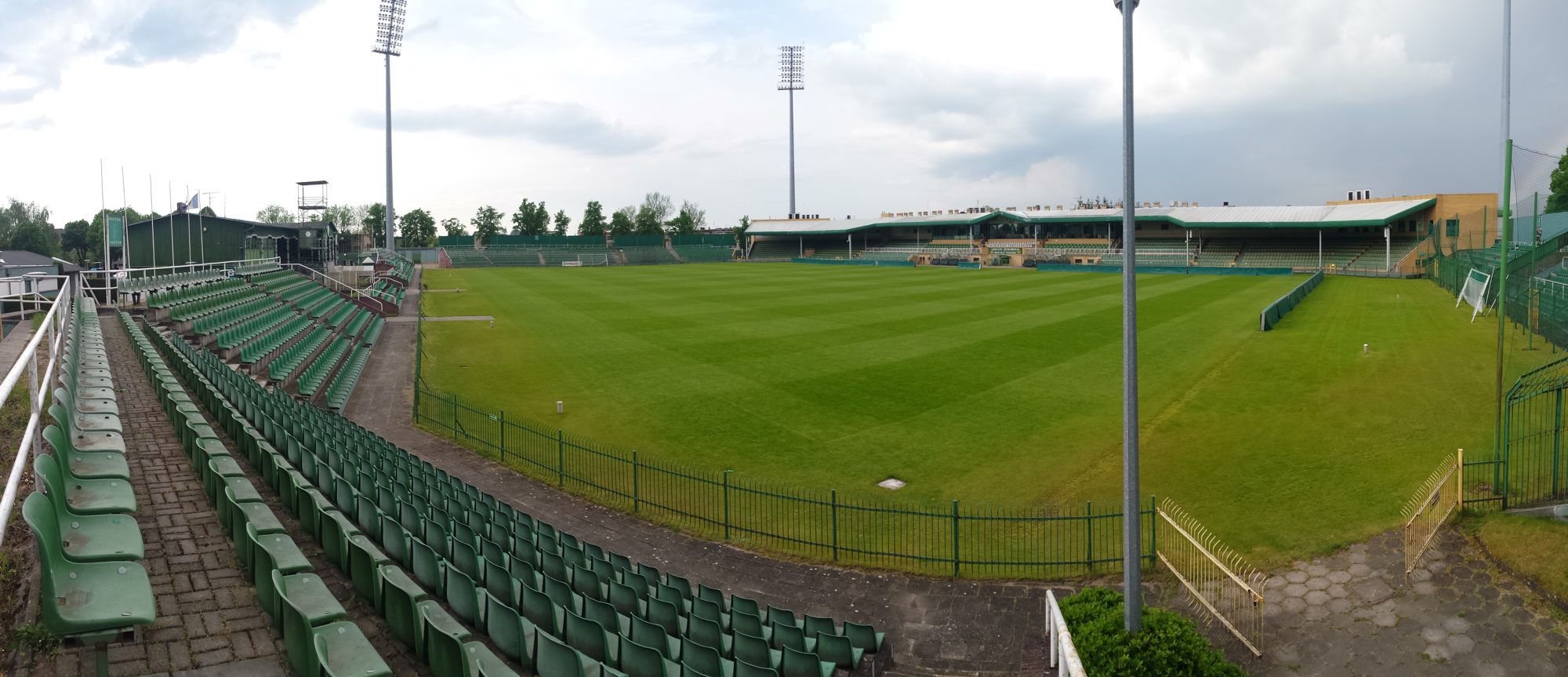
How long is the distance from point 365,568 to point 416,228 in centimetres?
15538

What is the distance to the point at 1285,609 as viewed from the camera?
40.4 ft

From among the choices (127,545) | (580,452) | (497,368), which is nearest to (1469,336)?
(580,452)

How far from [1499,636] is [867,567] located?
811 cm

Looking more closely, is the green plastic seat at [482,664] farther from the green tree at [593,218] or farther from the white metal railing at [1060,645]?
the green tree at [593,218]

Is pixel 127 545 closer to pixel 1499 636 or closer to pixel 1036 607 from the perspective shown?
pixel 1036 607

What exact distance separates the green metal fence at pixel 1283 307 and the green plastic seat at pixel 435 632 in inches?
1539

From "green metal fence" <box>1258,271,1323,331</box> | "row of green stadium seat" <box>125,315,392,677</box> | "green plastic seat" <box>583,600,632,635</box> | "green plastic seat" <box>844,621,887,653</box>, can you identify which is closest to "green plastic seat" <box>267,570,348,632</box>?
"row of green stadium seat" <box>125,315,392,677</box>

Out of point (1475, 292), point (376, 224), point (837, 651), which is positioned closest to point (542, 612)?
point (837, 651)

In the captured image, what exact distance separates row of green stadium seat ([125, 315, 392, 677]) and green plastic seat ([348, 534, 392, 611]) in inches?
15.0

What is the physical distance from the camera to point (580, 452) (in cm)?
2058

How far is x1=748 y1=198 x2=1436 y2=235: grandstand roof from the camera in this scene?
82000 mm

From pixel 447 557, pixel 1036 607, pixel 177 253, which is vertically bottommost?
pixel 1036 607

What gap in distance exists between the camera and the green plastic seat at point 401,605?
705 centimetres

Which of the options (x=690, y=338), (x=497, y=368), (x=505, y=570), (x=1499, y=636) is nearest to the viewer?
→ (x=505, y=570)
